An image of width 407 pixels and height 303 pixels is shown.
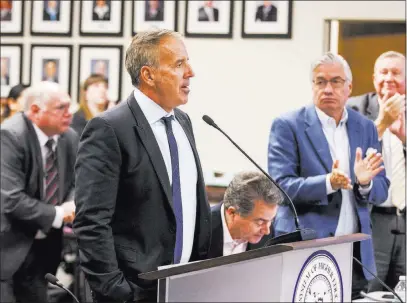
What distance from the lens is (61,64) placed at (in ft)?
22.6

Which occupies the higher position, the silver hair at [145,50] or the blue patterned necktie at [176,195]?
the silver hair at [145,50]

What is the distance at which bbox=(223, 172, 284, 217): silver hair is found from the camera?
3443 millimetres

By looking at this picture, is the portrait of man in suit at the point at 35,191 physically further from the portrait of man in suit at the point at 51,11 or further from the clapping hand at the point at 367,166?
the portrait of man in suit at the point at 51,11

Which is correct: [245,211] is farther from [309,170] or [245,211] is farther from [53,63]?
[53,63]

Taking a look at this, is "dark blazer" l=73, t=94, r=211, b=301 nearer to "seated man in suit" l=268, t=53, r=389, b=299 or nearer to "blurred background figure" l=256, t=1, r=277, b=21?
"seated man in suit" l=268, t=53, r=389, b=299

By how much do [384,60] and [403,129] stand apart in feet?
1.51

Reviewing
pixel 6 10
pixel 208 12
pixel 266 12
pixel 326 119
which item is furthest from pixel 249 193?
pixel 6 10

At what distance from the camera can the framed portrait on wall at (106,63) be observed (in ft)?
22.1

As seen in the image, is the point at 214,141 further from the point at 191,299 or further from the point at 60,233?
the point at 191,299

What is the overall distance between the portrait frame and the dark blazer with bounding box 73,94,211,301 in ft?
12.6

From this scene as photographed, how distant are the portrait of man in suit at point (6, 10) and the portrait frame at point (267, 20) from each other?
200 cm

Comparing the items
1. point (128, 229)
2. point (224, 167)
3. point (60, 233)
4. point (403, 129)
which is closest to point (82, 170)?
point (128, 229)

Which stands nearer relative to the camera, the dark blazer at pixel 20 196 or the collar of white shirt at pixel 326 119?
the collar of white shirt at pixel 326 119

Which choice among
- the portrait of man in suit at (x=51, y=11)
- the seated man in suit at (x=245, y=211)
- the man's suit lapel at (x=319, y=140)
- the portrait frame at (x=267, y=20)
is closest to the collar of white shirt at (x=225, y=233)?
the seated man in suit at (x=245, y=211)
